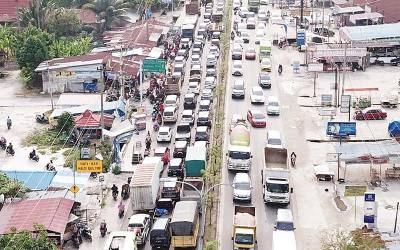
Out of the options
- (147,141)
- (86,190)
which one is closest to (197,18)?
(147,141)

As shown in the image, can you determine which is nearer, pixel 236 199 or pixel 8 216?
pixel 8 216

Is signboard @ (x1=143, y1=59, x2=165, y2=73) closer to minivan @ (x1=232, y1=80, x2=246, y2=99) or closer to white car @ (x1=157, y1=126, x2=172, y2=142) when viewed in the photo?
minivan @ (x1=232, y1=80, x2=246, y2=99)

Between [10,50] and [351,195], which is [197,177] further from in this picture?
[10,50]

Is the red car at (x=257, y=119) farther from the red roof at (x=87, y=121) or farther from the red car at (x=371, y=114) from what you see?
the red roof at (x=87, y=121)

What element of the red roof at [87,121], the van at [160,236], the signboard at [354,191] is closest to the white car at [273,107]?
the red roof at [87,121]

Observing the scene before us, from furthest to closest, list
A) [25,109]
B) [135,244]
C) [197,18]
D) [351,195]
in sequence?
1. [197,18]
2. [25,109]
3. [351,195]
4. [135,244]

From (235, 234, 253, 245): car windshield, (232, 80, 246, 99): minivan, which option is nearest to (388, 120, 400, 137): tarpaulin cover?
(232, 80, 246, 99): minivan
